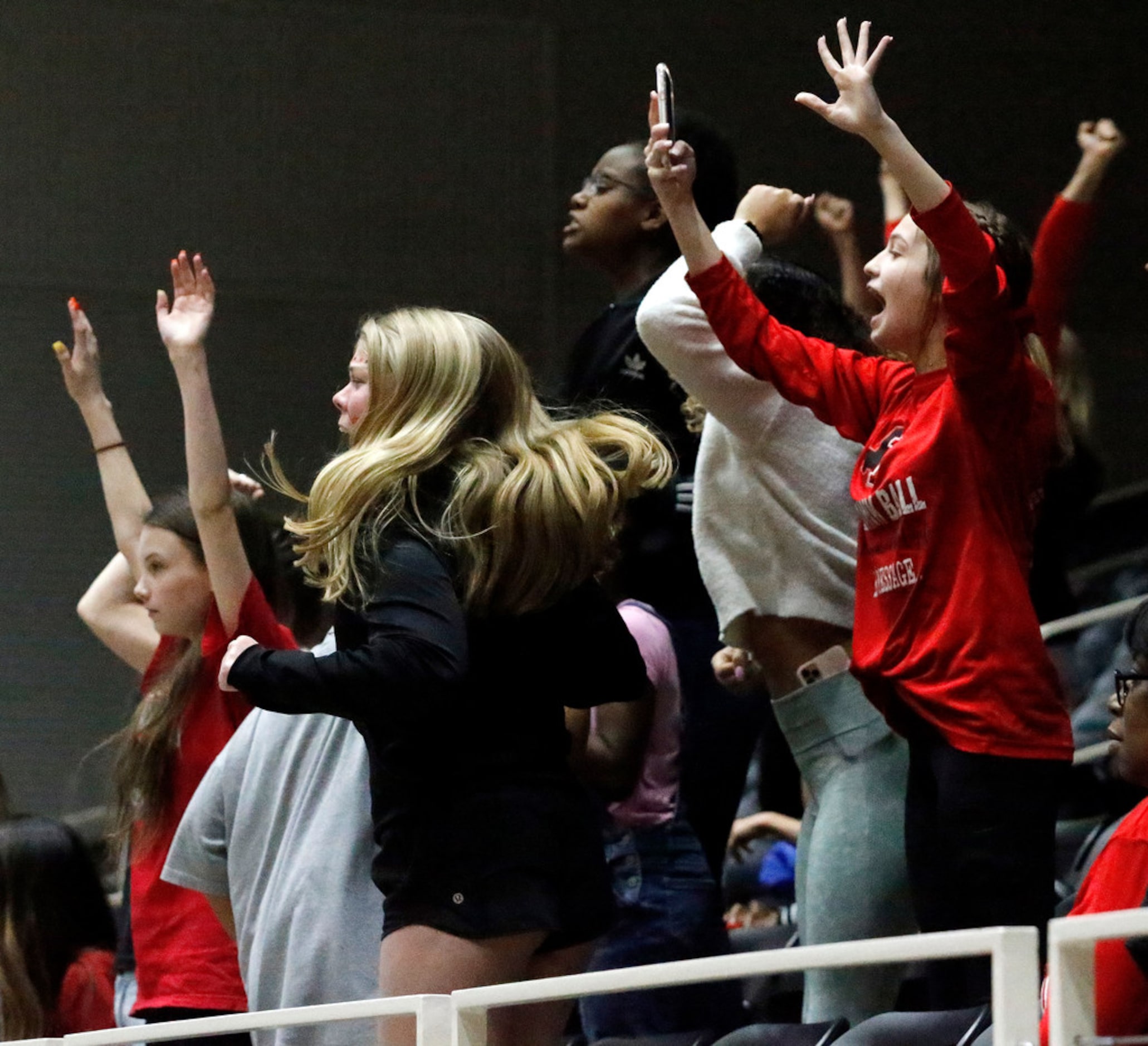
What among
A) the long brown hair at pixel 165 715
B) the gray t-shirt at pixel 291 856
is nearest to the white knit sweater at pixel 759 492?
the gray t-shirt at pixel 291 856

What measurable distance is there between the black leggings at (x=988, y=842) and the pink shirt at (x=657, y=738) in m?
0.62

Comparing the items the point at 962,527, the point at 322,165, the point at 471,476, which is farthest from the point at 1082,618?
the point at 322,165

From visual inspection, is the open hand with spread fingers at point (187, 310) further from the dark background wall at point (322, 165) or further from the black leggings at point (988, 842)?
the dark background wall at point (322, 165)

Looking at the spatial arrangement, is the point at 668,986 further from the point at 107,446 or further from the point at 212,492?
the point at 107,446

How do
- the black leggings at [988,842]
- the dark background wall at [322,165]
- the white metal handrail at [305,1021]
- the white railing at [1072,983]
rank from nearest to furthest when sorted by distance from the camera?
the white railing at [1072,983] → the white metal handrail at [305,1021] → the black leggings at [988,842] → the dark background wall at [322,165]

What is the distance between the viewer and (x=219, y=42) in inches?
210

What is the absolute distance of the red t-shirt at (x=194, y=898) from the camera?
2.65 metres

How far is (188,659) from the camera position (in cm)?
280

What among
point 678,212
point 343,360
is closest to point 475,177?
Answer: point 343,360

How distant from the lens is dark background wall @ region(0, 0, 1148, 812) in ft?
17.1

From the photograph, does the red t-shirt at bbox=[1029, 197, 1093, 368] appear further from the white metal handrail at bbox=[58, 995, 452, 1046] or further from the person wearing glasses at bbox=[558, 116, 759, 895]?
the white metal handrail at bbox=[58, 995, 452, 1046]

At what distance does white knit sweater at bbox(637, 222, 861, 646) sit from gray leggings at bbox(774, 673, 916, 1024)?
0.13m

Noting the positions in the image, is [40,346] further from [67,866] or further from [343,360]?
[67,866]

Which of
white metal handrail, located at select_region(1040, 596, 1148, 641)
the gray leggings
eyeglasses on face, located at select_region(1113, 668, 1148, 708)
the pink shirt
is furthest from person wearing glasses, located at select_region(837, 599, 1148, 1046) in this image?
white metal handrail, located at select_region(1040, 596, 1148, 641)
